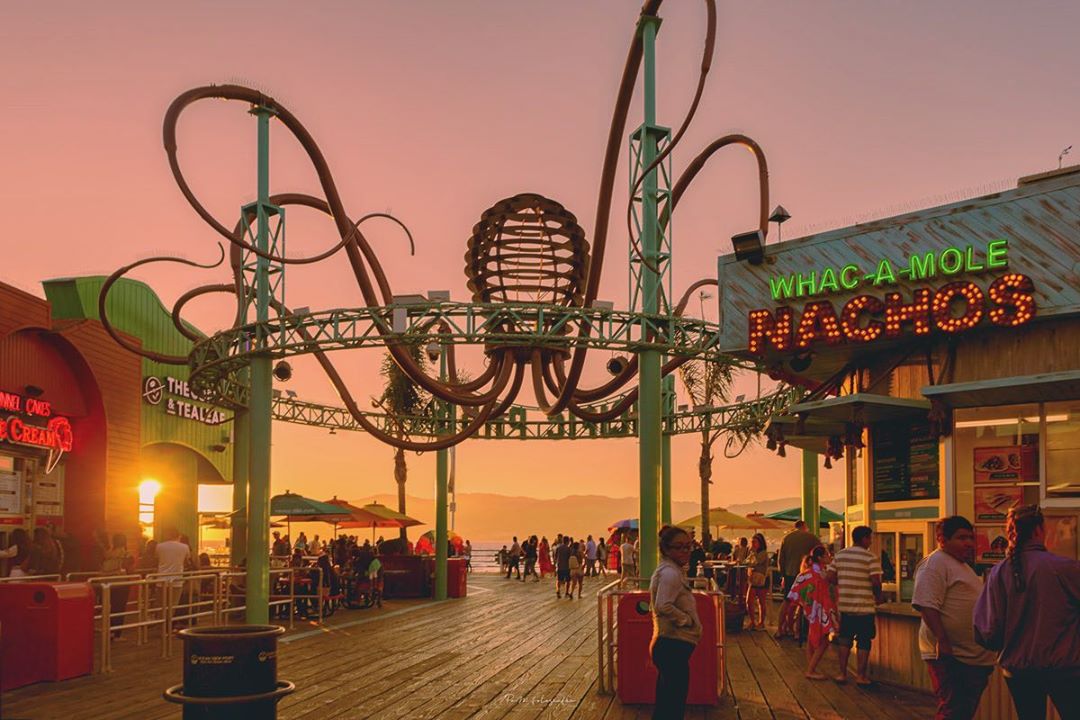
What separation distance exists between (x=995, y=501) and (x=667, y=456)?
21.8 m

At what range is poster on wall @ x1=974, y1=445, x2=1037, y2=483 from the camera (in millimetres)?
14445

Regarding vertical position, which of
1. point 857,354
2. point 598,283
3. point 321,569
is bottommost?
point 321,569

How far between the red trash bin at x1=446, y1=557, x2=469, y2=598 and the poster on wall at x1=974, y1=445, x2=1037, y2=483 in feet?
64.4

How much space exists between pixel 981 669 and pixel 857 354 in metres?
8.91

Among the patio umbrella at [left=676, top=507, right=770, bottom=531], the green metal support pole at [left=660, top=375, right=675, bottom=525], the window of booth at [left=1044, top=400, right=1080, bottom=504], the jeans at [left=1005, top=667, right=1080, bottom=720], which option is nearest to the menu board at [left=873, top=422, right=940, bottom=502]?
the window of booth at [left=1044, top=400, right=1080, bottom=504]

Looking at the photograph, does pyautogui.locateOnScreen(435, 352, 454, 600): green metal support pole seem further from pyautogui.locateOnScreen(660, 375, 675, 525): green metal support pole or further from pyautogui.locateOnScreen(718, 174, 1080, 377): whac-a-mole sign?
pyautogui.locateOnScreen(718, 174, 1080, 377): whac-a-mole sign

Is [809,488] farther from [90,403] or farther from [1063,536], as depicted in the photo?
[90,403]

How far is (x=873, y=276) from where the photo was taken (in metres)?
16.2

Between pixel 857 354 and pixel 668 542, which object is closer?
pixel 668 542

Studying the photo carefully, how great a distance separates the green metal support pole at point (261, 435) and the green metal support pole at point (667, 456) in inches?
598

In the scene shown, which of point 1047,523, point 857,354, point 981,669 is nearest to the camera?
point 981,669

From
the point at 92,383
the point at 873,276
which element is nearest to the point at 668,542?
the point at 873,276

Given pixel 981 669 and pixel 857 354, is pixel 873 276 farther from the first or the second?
pixel 981 669

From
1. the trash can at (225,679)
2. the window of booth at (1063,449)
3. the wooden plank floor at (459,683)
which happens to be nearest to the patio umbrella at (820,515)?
the wooden plank floor at (459,683)
